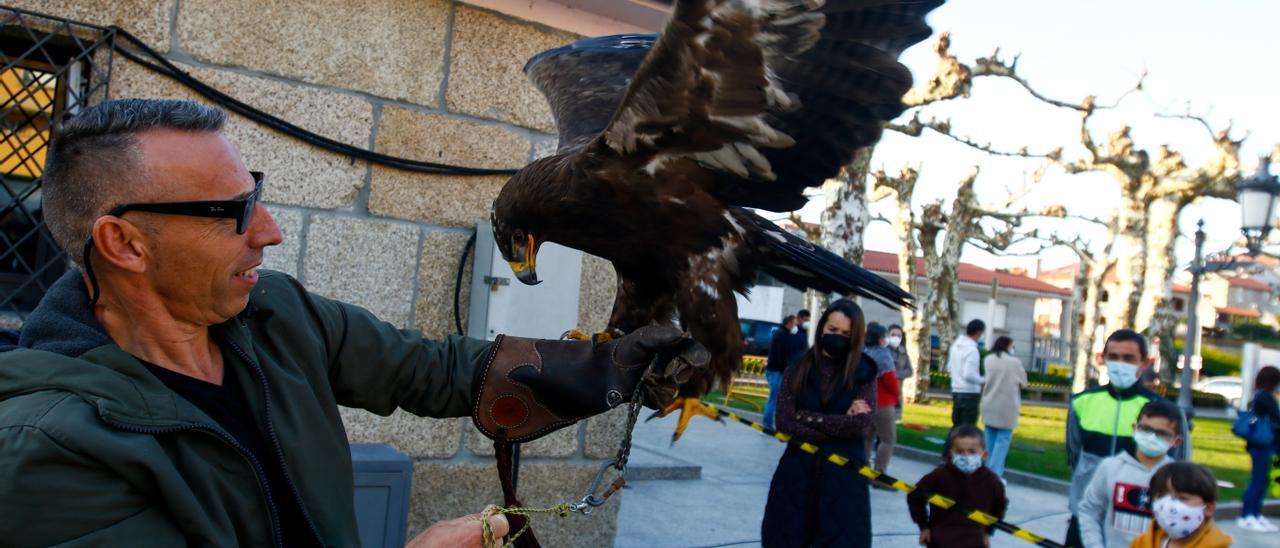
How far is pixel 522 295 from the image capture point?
3867mm

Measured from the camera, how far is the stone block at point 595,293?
4180 mm

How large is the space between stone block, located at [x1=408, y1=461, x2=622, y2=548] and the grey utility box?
1.28 ft

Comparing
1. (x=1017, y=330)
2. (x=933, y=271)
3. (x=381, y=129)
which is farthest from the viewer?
(x=1017, y=330)

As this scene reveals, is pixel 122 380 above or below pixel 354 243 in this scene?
below

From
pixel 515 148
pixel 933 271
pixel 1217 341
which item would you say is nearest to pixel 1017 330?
pixel 1217 341

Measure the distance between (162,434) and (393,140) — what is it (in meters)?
2.63

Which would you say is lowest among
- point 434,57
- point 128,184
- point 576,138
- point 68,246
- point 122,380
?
point 122,380

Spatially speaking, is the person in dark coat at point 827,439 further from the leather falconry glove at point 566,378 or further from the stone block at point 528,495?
the leather falconry glove at point 566,378

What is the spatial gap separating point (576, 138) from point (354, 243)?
1.09 meters

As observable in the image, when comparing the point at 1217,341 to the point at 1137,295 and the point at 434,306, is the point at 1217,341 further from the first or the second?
the point at 434,306

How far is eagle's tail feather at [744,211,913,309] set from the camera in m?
3.12

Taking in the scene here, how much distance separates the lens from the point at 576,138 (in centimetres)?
330

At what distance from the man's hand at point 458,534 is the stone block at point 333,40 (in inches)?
98.8

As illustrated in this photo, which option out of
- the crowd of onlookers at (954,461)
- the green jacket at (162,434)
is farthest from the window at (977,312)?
the green jacket at (162,434)
